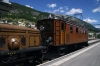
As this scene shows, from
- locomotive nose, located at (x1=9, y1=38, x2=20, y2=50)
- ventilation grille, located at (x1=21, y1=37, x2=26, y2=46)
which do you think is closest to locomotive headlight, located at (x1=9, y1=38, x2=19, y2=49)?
locomotive nose, located at (x1=9, y1=38, x2=20, y2=50)

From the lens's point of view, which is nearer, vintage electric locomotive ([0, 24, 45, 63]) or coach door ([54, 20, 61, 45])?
vintage electric locomotive ([0, 24, 45, 63])

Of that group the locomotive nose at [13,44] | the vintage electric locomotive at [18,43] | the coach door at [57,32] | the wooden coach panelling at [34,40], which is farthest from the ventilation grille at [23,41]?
the coach door at [57,32]

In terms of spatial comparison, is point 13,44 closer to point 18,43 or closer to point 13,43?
point 13,43

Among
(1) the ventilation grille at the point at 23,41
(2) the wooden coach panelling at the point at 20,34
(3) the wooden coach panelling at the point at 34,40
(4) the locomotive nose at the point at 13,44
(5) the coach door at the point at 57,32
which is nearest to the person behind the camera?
(2) the wooden coach panelling at the point at 20,34

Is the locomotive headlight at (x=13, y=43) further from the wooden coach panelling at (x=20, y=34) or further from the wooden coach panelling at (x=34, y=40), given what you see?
the wooden coach panelling at (x=34, y=40)

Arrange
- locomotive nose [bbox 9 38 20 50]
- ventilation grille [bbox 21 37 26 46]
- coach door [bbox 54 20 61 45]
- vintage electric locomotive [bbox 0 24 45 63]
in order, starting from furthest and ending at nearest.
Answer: coach door [bbox 54 20 61 45] < ventilation grille [bbox 21 37 26 46] < locomotive nose [bbox 9 38 20 50] < vintage electric locomotive [bbox 0 24 45 63]

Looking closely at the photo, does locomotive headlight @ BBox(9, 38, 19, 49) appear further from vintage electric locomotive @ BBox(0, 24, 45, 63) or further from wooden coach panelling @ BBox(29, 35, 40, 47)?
wooden coach panelling @ BBox(29, 35, 40, 47)

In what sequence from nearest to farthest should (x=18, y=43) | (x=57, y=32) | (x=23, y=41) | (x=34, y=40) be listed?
(x=18, y=43) < (x=23, y=41) < (x=34, y=40) < (x=57, y=32)

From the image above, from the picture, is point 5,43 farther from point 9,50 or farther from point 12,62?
point 12,62

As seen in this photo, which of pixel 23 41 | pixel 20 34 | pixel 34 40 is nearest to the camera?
pixel 20 34

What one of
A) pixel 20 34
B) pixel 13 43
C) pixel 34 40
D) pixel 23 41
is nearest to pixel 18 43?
pixel 13 43

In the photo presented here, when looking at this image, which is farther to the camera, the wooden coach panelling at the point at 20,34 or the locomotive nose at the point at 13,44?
the locomotive nose at the point at 13,44

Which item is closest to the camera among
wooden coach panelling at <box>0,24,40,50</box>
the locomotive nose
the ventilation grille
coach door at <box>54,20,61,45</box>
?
wooden coach panelling at <box>0,24,40,50</box>

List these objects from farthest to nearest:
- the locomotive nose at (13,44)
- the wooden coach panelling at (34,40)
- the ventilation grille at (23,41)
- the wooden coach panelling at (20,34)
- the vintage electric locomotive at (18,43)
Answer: the wooden coach panelling at (34,40) < the ventilation grille at (23,41) < the locomotive nose at (13,44) < the wooden coach panelling at (20,34) < the vintage electric locomotive at (18,43)
